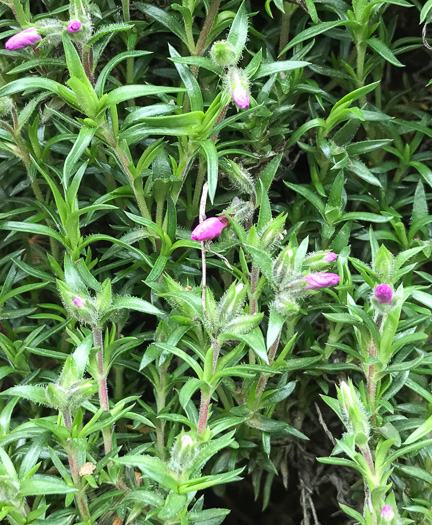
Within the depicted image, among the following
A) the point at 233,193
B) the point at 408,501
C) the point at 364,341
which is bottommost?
the point at 408,501

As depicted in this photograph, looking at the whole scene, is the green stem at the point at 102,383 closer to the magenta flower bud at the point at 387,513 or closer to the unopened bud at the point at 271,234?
the unopened bud at the point at 271,234

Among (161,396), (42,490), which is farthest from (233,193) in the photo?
(42,490)

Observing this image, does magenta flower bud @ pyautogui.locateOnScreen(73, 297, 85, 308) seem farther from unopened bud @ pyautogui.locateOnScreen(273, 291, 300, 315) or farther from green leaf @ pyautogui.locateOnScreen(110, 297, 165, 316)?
unopened bud @ pyautogui.locateOnScreen(273, 291, 300, 315)

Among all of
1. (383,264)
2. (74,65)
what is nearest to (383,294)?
(383,264)

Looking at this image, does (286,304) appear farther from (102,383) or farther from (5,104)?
(5,104)

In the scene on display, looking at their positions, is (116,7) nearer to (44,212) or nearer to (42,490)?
(44,212)

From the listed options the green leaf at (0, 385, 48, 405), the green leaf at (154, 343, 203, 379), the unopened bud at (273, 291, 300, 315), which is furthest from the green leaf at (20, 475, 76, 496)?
the unopened bud at (273, 291, 300, 315)
